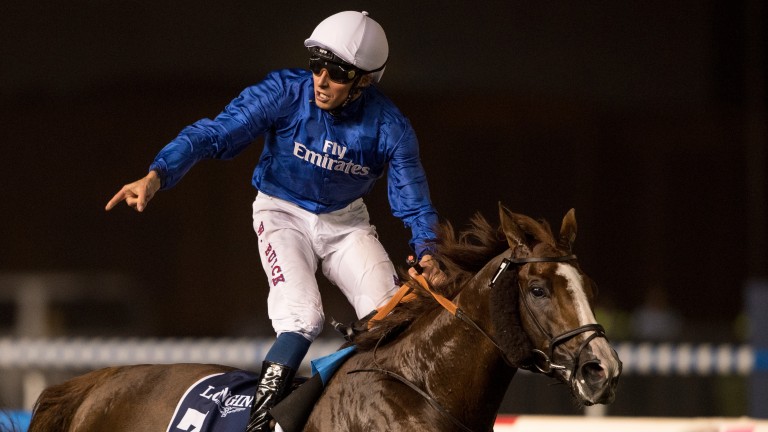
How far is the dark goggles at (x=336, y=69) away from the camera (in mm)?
3350

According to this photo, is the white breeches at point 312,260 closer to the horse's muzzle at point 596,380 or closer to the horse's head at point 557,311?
the horse's head at point 557,311

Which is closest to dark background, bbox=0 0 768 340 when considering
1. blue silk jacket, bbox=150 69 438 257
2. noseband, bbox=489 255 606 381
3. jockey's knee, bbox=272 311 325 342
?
blue silk jacket, bbox=150 69 438 257

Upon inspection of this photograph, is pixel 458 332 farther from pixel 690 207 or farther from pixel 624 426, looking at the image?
pixel 690 207

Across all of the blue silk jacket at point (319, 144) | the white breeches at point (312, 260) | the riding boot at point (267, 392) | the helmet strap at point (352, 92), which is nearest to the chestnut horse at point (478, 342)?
the riding boot at point (267, 392)

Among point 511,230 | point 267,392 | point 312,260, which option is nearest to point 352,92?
point 312,260

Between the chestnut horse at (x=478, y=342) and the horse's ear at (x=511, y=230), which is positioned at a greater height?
the horse's ear at (x=511, y=230)

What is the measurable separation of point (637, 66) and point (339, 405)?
6.48 m

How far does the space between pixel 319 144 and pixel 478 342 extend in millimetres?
881

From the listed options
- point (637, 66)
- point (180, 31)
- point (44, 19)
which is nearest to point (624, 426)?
point (637, 66)

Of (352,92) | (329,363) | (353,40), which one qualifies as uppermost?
(353,40)

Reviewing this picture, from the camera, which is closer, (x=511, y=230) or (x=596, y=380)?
(x=596, y=380)

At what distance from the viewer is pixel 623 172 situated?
8.84 metres

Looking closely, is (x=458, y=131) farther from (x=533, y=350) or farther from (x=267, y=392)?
(x=533, y=350)

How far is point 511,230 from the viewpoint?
2.87 m
